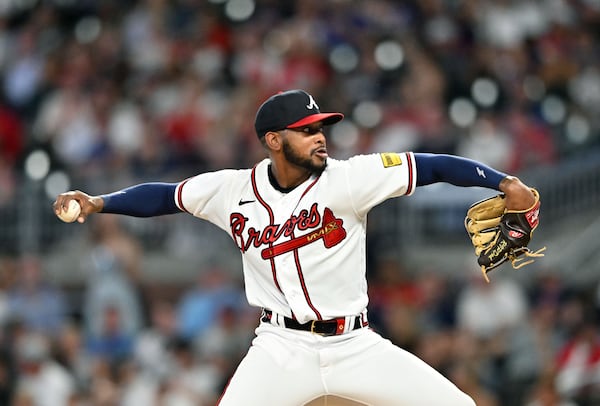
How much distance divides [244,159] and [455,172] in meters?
5.10

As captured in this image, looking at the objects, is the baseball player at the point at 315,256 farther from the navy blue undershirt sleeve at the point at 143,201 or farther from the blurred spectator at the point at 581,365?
the blurred spectator at the point at 581,365

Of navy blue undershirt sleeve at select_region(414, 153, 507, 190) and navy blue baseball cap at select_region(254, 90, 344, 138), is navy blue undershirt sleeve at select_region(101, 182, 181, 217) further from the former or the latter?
navy blue undershirt sleeve at select_region(414, 153, 507, 190)

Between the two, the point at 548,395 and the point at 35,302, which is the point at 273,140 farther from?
the point at 35,302

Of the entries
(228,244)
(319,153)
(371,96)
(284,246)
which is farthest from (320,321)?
(371,96)

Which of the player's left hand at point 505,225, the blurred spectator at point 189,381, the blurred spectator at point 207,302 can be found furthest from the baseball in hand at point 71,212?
the blurred spectator at point 207,302

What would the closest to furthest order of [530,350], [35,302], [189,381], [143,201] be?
[143,201] < [530,350] < [189,381] < [35,302]

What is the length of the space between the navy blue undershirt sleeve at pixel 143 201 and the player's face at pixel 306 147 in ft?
1.91

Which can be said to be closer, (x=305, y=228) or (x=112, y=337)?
(x=305, y=228)

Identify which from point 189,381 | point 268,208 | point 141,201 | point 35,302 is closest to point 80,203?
point 141,201

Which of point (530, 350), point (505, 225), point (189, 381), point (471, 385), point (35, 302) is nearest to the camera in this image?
point (505, 225)

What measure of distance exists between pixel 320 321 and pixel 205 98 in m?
6.25

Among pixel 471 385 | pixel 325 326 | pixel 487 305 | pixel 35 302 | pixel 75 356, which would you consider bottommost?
pixel 471 385

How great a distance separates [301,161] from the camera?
15.3 feet

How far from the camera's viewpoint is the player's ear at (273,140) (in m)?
4.70
